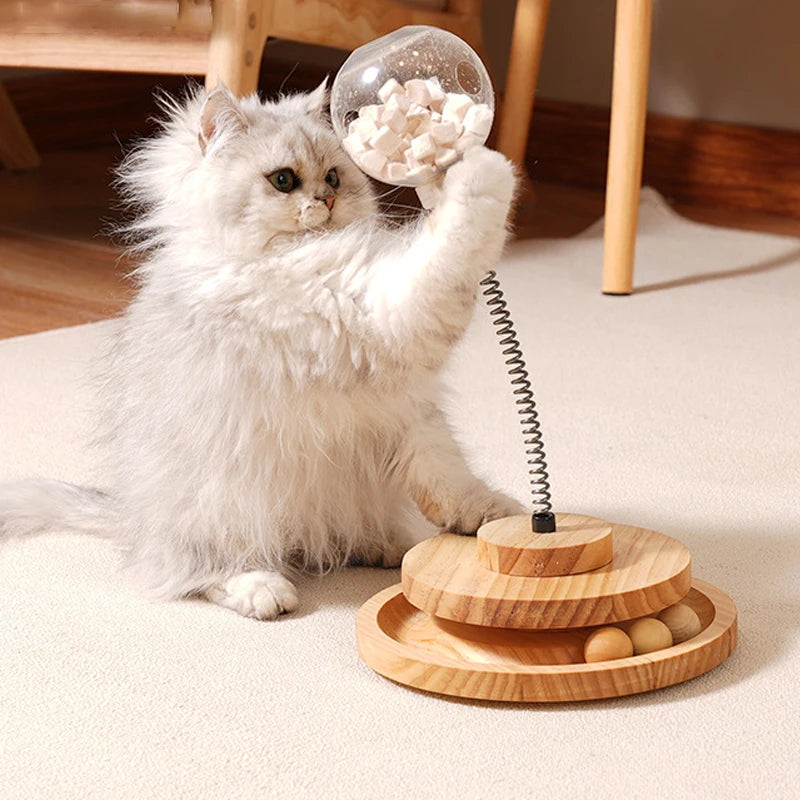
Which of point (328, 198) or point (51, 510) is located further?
point (51, 510)

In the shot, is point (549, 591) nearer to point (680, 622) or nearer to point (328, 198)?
point (680, 622)

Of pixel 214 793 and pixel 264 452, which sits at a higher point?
pixel 264 452

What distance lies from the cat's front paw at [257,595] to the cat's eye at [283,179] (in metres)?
0.33

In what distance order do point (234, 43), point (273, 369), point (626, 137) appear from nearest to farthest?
point (273, 369)
point (234, 43)
point (626, 137)

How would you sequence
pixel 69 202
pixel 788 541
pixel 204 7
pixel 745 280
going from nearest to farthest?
1. pixel 788 541
2. pixel 204 7
3. pixel 745 280
4. pixel 69 202

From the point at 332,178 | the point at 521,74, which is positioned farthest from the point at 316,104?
the point at 521,74

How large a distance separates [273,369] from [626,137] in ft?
3.98

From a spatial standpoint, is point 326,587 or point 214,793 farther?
point 326,587

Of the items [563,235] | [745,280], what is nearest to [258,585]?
[745,280]

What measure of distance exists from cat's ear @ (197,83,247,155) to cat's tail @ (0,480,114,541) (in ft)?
1.27

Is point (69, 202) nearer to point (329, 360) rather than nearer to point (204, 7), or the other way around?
point (204, 7)

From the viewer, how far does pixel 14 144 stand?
3127 millimetres

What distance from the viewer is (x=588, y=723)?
959mm

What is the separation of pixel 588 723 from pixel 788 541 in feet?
1.39
